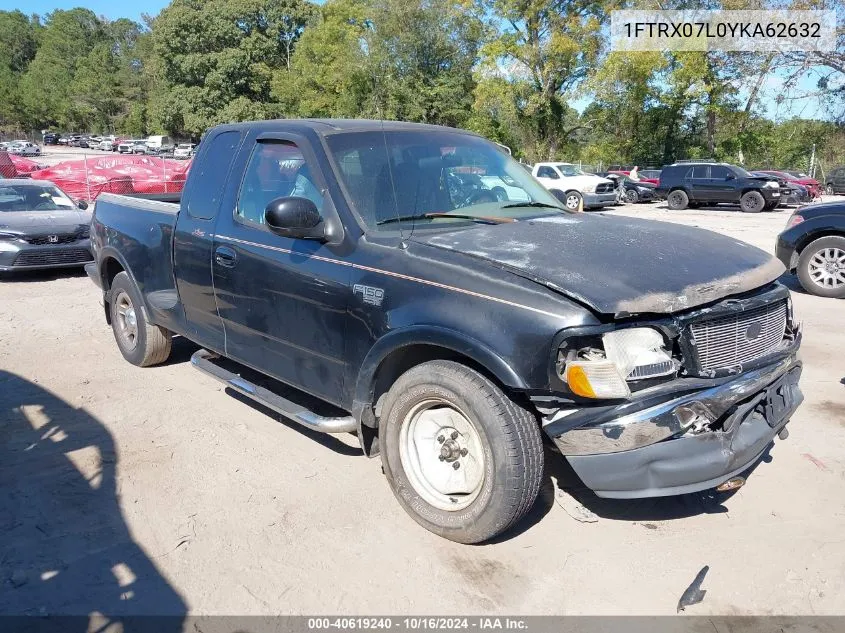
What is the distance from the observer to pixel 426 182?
13.0 feet

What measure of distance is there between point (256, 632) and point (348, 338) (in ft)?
4.79

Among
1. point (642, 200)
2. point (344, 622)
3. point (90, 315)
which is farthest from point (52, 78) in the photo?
point (344, 622)

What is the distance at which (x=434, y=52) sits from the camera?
1603 inches

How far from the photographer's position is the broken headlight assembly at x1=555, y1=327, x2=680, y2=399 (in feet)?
9.09

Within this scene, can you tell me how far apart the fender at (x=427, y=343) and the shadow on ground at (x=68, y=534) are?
127 centimetres

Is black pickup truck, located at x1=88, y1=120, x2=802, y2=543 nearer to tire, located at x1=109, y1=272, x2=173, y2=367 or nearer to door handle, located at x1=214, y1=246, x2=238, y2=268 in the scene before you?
door handle, located at x1=214, y1=246, x2=238, y2=268

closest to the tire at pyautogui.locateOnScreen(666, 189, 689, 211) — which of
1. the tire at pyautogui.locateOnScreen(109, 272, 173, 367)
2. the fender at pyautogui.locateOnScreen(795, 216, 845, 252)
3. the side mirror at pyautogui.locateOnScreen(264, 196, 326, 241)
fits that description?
the fender at pyautogui.locateOnScreen(795, 216, 845, 252)

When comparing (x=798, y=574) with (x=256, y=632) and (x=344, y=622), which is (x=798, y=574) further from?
(x=256, y=632)

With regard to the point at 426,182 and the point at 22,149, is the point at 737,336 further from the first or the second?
the point at 22,149

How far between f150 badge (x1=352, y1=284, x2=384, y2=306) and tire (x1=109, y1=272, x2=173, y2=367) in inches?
112

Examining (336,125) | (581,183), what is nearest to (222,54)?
(581,183)

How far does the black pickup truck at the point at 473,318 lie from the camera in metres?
2.82

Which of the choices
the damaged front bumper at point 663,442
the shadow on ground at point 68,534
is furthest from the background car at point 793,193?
the shadow on ground at point 68,534

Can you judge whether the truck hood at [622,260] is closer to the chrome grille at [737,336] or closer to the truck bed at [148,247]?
the chrome grille at [737,336]
